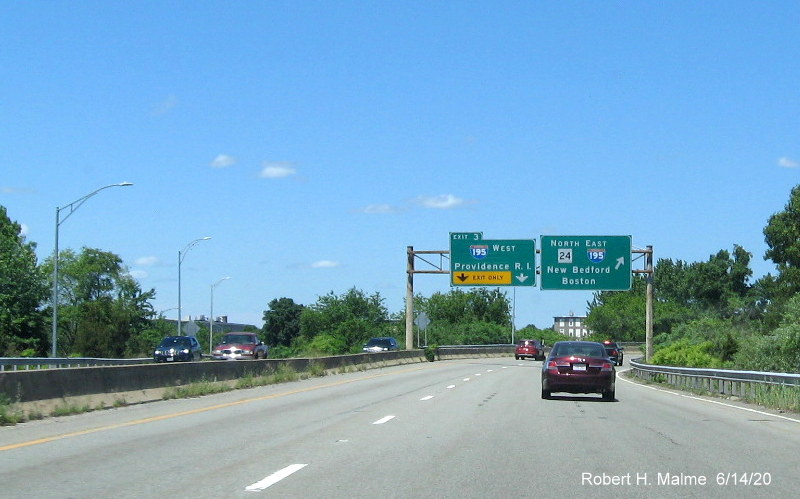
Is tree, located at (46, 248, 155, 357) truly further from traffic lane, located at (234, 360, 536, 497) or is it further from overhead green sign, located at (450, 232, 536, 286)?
traffic lane, located at (234, 360, 536, 497)

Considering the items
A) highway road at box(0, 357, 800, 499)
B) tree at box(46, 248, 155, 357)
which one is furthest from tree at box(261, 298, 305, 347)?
highway road at box(0, 357, 800, 499)

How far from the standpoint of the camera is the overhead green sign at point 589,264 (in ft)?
182

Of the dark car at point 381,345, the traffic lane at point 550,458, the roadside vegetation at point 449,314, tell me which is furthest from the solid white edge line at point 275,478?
the dark car at point 381,345

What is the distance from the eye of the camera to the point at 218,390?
28094 millimetres

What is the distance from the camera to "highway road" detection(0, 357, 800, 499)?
10.4 metres

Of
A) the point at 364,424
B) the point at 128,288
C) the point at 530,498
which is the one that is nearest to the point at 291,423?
the point at 364,424

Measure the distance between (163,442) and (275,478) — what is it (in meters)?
4.18

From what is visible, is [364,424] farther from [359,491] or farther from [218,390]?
[218,390]

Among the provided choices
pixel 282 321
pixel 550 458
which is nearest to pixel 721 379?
pixel 550 458

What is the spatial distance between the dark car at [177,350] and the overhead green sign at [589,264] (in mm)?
19290

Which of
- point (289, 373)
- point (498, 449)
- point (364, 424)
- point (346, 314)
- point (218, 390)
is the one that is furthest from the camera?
point (346, 314)

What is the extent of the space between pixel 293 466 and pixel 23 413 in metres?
8.31

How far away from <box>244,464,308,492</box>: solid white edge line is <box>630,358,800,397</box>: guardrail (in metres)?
15.4

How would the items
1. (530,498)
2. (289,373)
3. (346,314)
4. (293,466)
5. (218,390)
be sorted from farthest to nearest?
(346,314), (289,373), (218,390), (293,466), (530,498)
